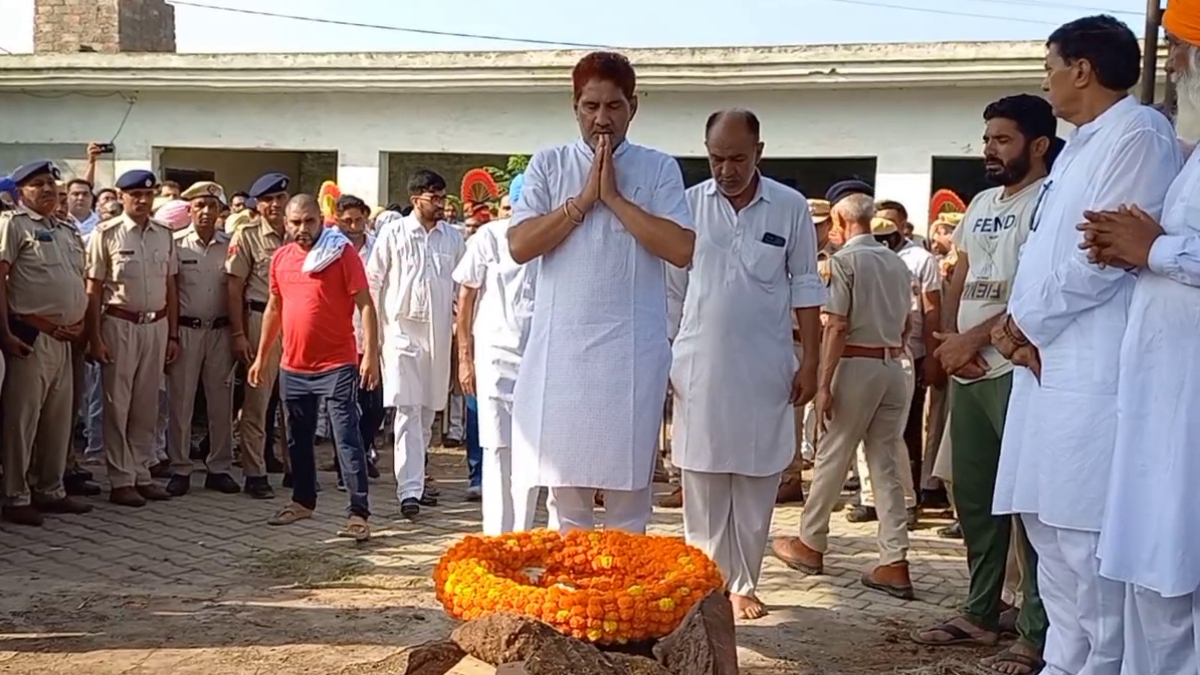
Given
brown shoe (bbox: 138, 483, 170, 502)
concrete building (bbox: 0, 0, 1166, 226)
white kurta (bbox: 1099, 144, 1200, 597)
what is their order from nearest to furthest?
white kurta (bbox: 1099, 144, 1200, 597) → brown shoe (bbox: 138, 483, 170, 502) → concrete building (bbox: 0, 0, 1166, 226)

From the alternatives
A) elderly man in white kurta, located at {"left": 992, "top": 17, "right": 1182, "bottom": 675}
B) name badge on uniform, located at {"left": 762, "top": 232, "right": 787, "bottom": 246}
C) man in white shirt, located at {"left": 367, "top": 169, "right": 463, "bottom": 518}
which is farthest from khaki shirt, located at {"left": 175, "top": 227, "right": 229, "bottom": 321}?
elderly man in white kurta, located at {"left": 992, "top": 17, "right": 1182, "bottom": 675}

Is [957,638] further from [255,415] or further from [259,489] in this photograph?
[255,415]

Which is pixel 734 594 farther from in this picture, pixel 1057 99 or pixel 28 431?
pixel 28 431

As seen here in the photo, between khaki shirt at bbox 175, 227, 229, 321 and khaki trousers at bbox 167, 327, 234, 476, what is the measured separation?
0.14m

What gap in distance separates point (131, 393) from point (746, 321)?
5.11m

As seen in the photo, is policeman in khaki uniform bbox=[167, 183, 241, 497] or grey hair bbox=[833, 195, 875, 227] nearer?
grey hair bbox=[833, 195, 875, 227]

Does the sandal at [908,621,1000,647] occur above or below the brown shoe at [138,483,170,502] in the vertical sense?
below

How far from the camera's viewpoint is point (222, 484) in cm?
891

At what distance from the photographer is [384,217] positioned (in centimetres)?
1178

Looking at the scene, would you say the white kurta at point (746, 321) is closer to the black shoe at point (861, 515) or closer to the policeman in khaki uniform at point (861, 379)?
the policeman in khaki uniform at point (861, 379)

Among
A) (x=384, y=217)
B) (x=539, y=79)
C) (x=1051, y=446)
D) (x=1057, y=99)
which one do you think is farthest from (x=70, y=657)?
(x=539, y=79)

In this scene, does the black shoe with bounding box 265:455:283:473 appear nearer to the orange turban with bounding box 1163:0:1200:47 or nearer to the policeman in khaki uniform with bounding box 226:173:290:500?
the policeman in khaki uniform with bounding box 226:173:290:500

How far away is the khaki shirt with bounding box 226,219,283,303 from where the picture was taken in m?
8.74

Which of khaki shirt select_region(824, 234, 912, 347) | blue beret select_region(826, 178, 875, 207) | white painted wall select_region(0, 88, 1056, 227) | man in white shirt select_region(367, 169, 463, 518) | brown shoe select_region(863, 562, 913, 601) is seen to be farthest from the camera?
white painted wall select_region(0, 88, 1056, 227)
